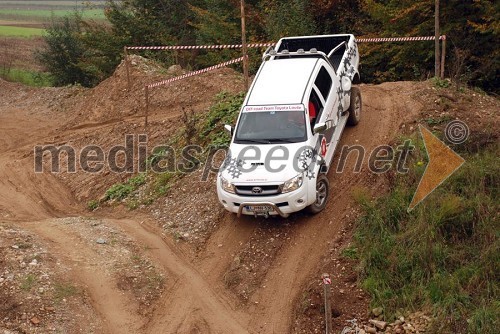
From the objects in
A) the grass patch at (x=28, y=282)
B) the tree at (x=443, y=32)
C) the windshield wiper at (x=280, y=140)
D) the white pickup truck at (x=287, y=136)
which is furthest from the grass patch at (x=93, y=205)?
the tree at (x=443, y=32)

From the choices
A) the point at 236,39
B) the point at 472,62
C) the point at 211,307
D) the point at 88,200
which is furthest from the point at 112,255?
the point at 236,39

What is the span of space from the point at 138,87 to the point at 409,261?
12.3 meters

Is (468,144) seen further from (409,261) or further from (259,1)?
(259,1)

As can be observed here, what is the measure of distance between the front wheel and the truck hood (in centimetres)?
46

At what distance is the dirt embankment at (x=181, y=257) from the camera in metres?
8.53

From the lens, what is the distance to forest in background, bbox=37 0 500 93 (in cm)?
1861

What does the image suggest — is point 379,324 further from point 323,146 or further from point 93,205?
point 93,205

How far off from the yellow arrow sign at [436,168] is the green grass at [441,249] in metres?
0.13

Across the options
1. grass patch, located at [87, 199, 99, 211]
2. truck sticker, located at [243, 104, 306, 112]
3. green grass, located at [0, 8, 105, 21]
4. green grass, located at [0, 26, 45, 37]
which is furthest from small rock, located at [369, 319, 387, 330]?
green grass, located at [0, 8, 105, 21]

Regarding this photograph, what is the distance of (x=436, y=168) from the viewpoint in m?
10.3

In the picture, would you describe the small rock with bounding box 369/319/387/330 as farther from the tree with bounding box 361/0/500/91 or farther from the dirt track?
the tree with bounding box 361/0/500/91

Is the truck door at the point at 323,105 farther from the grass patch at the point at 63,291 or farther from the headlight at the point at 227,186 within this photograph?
the grass patch at the point at 63,291

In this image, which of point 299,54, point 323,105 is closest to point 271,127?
point 323,105

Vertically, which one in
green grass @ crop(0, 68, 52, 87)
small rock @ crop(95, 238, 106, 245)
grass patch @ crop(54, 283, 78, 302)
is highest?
grass patch @ crop(54, 283, 78, 302)
